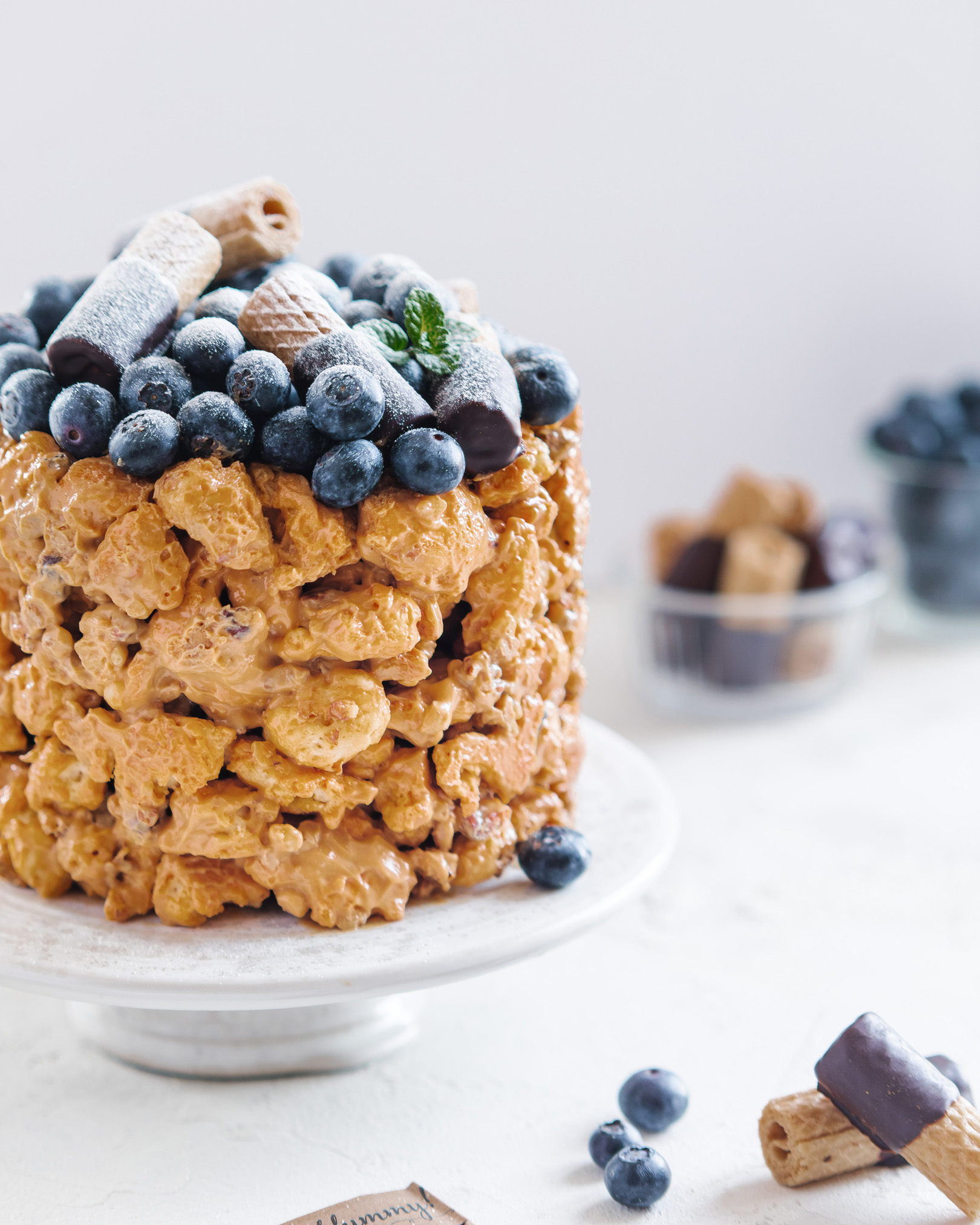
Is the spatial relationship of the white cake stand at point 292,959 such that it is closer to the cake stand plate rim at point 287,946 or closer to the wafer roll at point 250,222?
the cake stand plate rim at point 287,946


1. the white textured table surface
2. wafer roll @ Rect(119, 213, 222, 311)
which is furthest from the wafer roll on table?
the white textured table surface

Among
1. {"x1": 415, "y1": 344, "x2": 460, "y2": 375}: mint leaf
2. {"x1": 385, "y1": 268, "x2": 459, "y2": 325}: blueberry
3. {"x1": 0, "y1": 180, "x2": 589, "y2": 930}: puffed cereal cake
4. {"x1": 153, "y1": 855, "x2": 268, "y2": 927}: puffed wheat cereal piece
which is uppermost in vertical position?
{"x1": 385, "y1": 268, "x2": 459, "y2": 325}: blueberry

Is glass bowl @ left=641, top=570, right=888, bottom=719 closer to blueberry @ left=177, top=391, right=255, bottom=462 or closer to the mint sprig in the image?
the mint sprig

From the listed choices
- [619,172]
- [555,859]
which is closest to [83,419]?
[555,859]

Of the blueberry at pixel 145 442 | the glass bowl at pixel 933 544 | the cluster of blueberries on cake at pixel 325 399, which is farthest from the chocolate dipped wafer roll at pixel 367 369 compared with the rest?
the glass bowl at pixel 933 544

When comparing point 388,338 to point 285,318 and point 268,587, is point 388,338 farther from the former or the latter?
point 268,587

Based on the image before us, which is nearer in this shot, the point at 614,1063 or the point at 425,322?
the point at 425,322
